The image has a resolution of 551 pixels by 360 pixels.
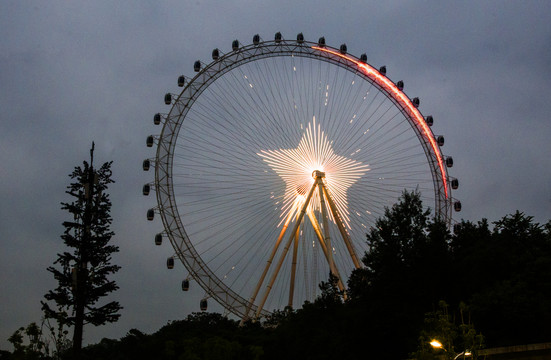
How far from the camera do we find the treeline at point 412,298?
29547mm

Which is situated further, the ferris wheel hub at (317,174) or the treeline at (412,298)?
the ferris wheel hub at (317,174)

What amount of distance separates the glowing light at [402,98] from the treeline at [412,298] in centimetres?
624

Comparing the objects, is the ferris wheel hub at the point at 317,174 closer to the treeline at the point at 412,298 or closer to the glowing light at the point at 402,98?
the treeline at the point at 412,298

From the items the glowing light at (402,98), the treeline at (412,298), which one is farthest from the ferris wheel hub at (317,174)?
the glowing light at (402,98)

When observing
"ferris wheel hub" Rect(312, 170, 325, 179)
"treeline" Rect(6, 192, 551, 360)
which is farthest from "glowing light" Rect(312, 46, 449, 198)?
"ferris wheel hub" Rect(312, 170, 325, 179)

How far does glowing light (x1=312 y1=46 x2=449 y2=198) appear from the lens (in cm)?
4375

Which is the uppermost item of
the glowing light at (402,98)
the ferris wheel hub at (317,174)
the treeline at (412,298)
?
the glowing light at (402,98)

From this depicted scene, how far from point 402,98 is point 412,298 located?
17234 mm

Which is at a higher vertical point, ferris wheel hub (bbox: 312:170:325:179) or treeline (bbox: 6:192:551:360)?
ferris wheel hub (bbox: 312:170:325:179)

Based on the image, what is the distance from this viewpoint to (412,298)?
3167cm

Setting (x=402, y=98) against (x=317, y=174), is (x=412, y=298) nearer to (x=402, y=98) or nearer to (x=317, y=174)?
(x=317, y=174)

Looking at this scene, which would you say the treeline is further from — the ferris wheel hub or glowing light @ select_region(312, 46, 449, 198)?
glowing light @ select_region(312, 46, 449, 198)

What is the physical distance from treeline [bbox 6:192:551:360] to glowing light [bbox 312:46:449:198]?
246 inches

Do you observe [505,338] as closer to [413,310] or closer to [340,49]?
[413,310]
